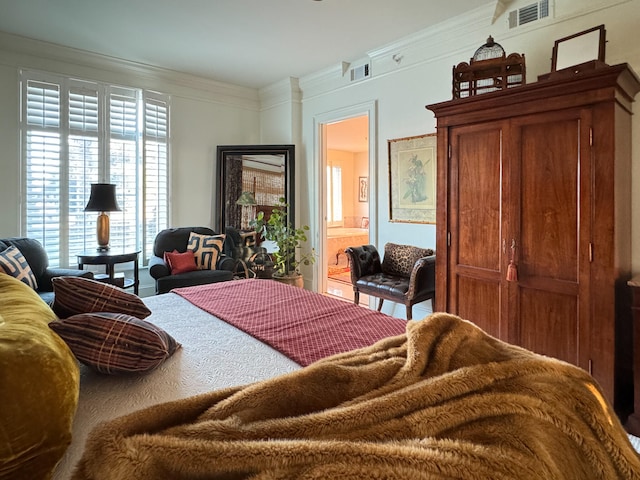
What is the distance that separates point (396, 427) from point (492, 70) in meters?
2.61

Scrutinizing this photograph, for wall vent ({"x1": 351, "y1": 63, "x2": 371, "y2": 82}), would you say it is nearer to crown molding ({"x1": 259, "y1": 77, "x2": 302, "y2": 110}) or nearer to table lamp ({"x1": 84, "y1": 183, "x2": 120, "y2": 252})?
crown molding ({"x1": 259, "y1": 77, "x2": 302, "y2": 110})

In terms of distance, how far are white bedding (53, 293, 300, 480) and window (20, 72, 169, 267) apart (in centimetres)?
306

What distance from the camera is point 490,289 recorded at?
262 cm

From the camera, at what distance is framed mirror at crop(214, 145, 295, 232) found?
5156mm

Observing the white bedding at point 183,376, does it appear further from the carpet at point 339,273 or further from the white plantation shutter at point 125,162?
the carpet at point 339,273

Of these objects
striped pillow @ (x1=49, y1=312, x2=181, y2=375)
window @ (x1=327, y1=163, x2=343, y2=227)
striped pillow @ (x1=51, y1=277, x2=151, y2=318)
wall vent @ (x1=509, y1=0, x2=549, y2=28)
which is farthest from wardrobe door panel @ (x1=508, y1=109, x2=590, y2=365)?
window @ (x1=327, y1=163, x2=343, y2=227)

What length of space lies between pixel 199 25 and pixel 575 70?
3.02m

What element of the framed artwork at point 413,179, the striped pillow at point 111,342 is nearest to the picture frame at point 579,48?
the framed artwork at point 413,179

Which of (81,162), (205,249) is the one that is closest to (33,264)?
(81,162)

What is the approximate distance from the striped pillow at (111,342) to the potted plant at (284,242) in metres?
3.38

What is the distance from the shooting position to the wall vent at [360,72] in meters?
4.23

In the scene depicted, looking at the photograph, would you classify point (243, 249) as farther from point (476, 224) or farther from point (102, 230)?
point (476, 224)

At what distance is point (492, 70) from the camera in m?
2.65

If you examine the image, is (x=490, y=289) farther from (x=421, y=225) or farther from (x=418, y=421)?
(x=418, y=421)
